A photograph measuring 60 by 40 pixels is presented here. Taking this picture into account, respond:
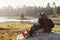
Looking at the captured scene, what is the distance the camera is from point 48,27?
6.32ft

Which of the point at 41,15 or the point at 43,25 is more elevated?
the point at 41,15

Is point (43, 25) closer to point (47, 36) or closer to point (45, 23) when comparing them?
point (45, 23)

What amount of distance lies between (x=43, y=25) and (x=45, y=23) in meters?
0.04

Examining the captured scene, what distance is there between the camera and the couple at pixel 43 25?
6.33 ft

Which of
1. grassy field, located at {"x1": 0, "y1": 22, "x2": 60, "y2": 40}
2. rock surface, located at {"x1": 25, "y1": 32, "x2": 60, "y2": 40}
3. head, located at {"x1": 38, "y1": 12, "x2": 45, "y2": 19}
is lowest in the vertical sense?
rock surface, located at {"x1": 25, "y1": 32, "x2": 60, "y2": 40}

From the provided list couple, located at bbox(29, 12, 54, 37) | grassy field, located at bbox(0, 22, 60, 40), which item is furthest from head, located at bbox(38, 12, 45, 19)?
grassy field, located at bbox(0, 22, 60, 40)

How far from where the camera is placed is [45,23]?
1.93m

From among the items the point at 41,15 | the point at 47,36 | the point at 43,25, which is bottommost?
the point at 47,36

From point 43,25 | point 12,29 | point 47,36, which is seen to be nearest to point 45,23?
point 43,25

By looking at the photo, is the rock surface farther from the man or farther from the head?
the head

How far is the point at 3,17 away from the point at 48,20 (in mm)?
681

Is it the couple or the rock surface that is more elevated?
the couple

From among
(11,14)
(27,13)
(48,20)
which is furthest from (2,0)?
(48,20)

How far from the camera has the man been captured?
1.93m
